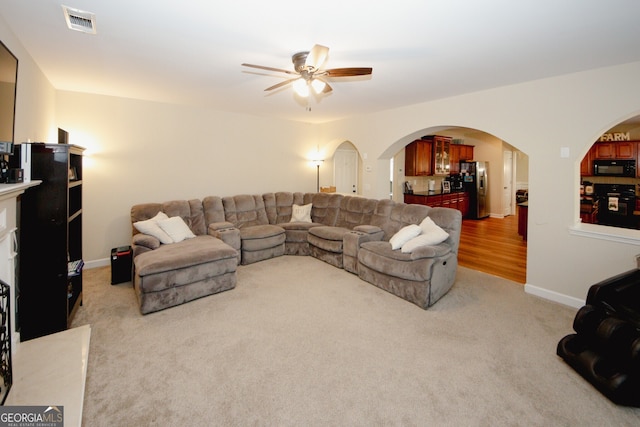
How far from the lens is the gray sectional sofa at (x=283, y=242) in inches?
125

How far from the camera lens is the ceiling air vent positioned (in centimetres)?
204

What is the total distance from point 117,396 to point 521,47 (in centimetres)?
409

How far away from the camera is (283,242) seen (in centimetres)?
A: 503

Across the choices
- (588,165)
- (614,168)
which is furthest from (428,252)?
(588,165)

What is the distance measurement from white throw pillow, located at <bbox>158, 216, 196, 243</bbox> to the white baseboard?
4.52 metres

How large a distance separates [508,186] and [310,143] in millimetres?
6722

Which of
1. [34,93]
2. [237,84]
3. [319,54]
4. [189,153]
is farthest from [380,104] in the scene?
[34,93]

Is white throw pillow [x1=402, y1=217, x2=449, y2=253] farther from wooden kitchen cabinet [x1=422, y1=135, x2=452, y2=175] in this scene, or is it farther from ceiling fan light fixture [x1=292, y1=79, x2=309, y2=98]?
wooden kitchen cabinet [x1=422, y1=135, x2=452, y2=175]

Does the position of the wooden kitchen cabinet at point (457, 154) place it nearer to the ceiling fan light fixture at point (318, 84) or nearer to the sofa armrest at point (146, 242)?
the ceiling fan light fixture at point (318, 84)

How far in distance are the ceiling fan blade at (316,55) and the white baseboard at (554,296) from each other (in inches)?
139

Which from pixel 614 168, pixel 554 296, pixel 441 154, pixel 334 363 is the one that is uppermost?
pixel 441 154

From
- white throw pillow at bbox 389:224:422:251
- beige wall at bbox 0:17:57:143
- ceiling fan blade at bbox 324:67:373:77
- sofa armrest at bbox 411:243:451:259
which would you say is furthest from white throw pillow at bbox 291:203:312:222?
beige wall at bbox 0:17:57:143

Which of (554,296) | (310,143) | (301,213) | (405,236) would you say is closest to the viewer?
(554,296)

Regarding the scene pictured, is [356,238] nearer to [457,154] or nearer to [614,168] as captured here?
[457,154]
